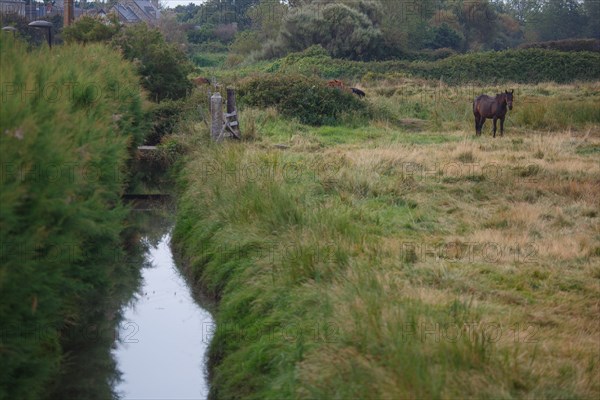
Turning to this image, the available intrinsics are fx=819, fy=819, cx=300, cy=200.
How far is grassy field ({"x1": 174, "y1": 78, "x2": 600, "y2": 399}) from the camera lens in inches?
256

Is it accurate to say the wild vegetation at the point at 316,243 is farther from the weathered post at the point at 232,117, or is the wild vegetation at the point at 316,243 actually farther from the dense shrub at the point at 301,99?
the dense shrub at the point at 301,99

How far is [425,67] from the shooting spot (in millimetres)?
49094

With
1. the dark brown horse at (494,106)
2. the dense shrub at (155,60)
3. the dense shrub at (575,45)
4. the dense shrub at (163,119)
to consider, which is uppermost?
the dense shrub at (575,45)

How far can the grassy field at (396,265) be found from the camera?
21.4ft

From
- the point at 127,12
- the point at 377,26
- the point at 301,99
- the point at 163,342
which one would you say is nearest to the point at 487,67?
the point at 377,26

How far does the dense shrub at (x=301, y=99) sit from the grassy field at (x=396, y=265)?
18.1 feet

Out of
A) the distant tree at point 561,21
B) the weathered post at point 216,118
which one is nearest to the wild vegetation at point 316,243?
the weathered post at point 216,118

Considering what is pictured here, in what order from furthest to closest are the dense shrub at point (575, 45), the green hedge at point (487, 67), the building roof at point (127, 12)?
the building roof at point (127, 12) < the dense shrub at point (575, 45) < the green hedge at point (487, 67)

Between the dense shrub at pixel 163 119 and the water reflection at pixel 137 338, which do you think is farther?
the dense shrub at pixel 163 119

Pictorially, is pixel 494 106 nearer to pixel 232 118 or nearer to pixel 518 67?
pixel 232 118

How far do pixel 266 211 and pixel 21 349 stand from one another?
201 inches

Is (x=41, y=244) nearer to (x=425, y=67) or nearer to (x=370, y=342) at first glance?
(x=370, y=342)

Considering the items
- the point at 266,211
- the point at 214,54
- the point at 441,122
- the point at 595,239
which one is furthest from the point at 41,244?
the point at 214,54

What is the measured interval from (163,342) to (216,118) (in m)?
9.45
